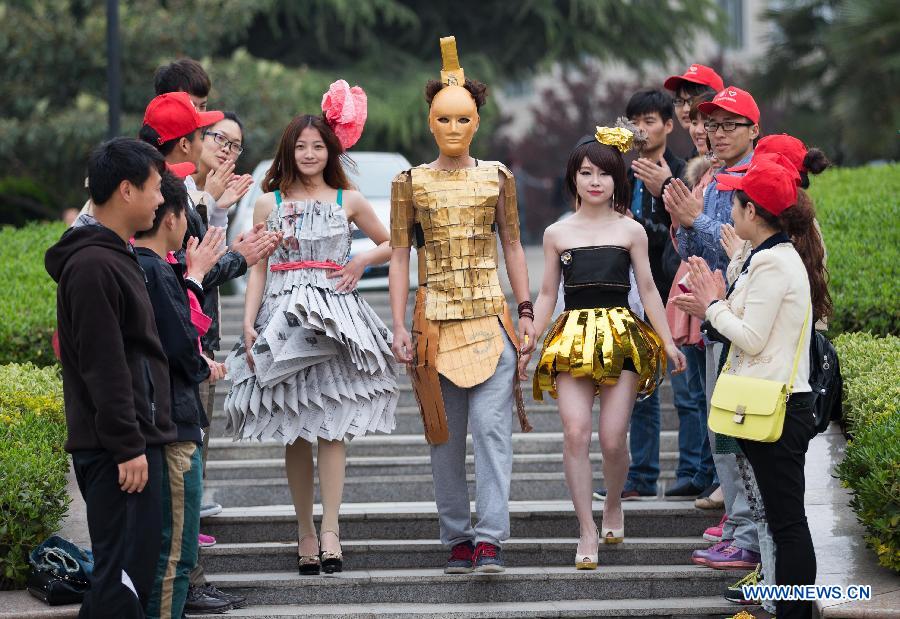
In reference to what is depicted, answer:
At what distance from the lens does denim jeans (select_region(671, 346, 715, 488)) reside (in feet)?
24.6

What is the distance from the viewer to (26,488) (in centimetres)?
608

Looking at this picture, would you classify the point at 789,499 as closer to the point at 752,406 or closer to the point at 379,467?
the point at 752,406

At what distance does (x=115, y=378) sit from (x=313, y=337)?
1882 mm

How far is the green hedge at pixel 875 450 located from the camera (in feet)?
19.5

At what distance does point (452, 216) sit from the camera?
6.56 metres

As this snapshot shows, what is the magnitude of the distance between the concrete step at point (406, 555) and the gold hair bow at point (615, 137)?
195 cm

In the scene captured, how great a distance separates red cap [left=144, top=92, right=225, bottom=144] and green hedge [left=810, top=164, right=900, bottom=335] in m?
4.20

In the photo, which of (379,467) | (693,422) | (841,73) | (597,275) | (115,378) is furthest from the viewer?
(841,73)

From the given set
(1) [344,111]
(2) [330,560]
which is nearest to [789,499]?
(2) [330,560]

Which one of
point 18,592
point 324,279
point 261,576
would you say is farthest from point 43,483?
point 324,279

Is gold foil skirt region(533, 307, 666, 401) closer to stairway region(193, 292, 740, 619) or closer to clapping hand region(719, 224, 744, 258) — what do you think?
clapping hand region(719, 224, 744, 258)

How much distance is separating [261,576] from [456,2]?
18982mm

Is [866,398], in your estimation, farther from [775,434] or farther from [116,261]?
[116,261]

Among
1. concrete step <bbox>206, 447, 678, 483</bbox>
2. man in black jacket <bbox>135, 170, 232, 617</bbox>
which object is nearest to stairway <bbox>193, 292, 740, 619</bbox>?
concrete step <bbox>206, 447, 678, 483</bbox>
